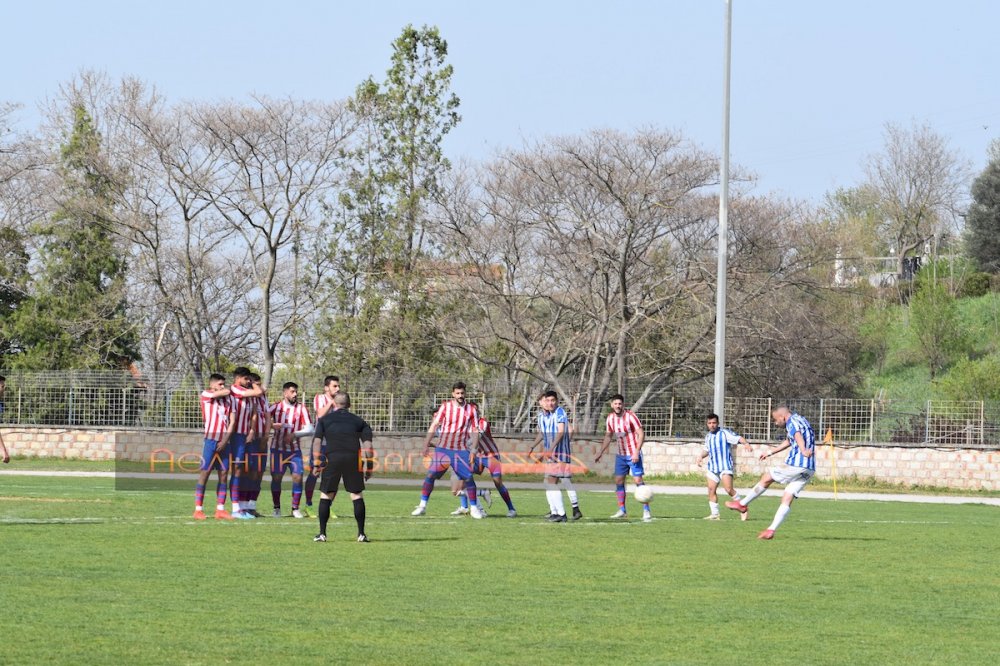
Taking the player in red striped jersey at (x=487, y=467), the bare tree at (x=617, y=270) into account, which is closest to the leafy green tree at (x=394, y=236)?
the bare tree at (x=617, y=270)

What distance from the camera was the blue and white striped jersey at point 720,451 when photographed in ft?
75.4

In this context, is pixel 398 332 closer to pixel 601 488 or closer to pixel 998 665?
pixel 601 488

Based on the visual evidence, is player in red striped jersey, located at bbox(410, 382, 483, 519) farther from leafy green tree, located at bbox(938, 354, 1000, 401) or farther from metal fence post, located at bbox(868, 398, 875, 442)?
leafy green tree, located at bbox(938, 354, 1000, 401)

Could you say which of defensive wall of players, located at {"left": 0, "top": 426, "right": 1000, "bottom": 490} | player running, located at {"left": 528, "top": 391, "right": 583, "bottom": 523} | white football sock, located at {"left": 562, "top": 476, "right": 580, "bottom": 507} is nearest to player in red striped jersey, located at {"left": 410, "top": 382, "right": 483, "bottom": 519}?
player running, located at {"left": 528, "top": 391, "right": 583, "bottom": 523}

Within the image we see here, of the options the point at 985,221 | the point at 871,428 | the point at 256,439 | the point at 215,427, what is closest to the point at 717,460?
the point at 256,439

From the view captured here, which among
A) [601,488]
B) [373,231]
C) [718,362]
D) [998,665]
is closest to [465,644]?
[998,665]

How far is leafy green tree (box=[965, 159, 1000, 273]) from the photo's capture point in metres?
68.4

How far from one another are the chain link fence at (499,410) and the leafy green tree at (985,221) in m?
32.8

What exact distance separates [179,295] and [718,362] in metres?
23.4

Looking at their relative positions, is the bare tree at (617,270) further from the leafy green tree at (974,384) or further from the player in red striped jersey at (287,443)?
the player in red striped jersey at (287,443)

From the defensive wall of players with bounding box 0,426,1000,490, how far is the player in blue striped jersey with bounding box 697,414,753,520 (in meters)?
13.9

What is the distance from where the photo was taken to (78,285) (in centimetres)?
5003

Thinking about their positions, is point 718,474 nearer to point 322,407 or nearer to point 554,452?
point 554,452

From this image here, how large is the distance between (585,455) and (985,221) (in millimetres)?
36310
